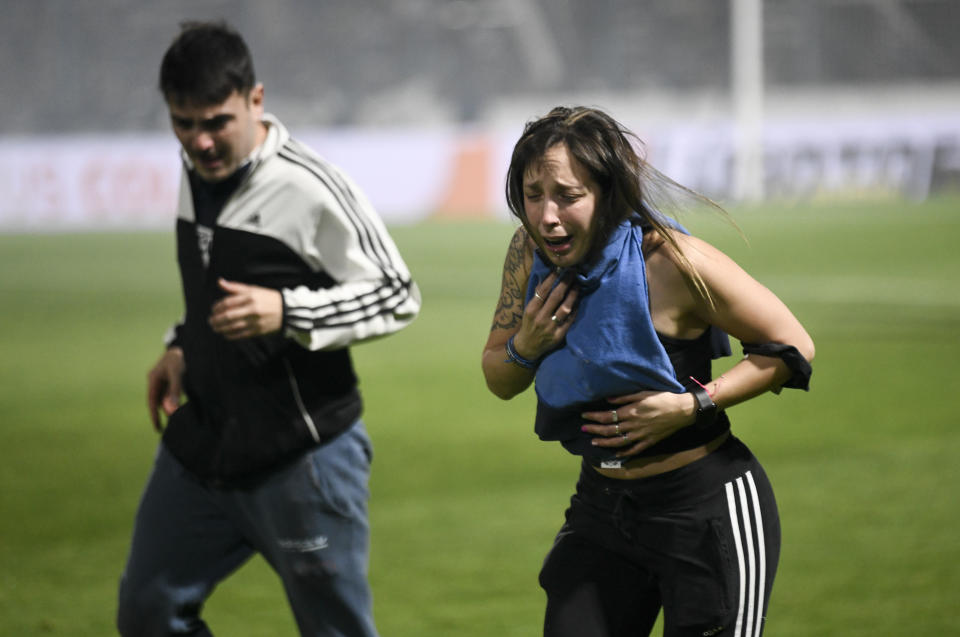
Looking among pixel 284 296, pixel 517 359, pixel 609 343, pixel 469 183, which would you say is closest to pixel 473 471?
pixel 284 296

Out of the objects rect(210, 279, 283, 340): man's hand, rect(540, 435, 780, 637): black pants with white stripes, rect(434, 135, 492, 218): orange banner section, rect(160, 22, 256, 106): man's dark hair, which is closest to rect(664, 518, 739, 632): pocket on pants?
rect(540, 435, 780, 637): black pants with white stripes

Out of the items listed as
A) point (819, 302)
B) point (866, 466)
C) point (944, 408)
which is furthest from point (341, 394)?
point (819, 302)

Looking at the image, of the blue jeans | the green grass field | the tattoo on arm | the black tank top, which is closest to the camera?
the black tank top

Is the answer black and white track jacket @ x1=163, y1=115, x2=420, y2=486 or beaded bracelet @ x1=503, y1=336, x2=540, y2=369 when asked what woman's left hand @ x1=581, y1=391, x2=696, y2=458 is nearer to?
beaded bracelet @ x1=503, y1=336, x2=540, y2=369

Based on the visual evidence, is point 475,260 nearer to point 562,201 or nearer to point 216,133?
point 216,133

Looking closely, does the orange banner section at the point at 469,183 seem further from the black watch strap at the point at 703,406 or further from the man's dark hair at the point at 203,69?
the black watch strap at the point at 703,406

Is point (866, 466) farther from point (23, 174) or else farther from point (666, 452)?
point (23, 174)

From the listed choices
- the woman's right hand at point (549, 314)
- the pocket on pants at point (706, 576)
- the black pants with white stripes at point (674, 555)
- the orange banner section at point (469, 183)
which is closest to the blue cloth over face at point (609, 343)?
the woman's right hand at point (549, 314)

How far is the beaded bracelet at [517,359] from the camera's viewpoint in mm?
3438

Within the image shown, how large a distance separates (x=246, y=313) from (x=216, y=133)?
0.60 metres

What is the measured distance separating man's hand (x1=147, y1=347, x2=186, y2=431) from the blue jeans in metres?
0.32

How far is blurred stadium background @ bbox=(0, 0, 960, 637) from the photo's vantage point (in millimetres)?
6473

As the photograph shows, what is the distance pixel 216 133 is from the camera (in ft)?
12.8

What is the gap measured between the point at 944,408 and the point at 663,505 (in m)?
7.23
